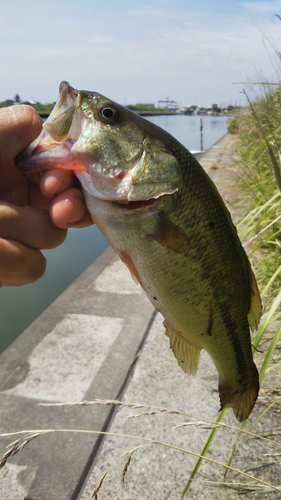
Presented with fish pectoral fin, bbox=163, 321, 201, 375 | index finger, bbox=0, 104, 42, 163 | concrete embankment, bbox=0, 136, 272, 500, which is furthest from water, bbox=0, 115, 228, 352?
fish pectoral fin, bbox=163, 321, 201, 375

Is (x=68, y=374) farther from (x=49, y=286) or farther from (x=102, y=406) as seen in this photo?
(x=49, y=286)

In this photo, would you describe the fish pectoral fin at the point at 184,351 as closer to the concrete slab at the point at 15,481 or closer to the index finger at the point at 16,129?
the index finger at the point at 16,129

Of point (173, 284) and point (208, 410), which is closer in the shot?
point (173, 284)

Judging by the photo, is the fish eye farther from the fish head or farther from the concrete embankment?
the concrete embankment

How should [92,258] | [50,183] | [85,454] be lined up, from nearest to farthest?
[50,183] → [85,454] → [92,258]

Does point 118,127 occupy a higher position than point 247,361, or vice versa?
point 118,127

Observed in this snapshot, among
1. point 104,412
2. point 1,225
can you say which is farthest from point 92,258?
point 1,225

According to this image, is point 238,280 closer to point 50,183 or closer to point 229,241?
point 229,241

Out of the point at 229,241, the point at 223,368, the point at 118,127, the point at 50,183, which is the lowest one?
the point at 223,368
